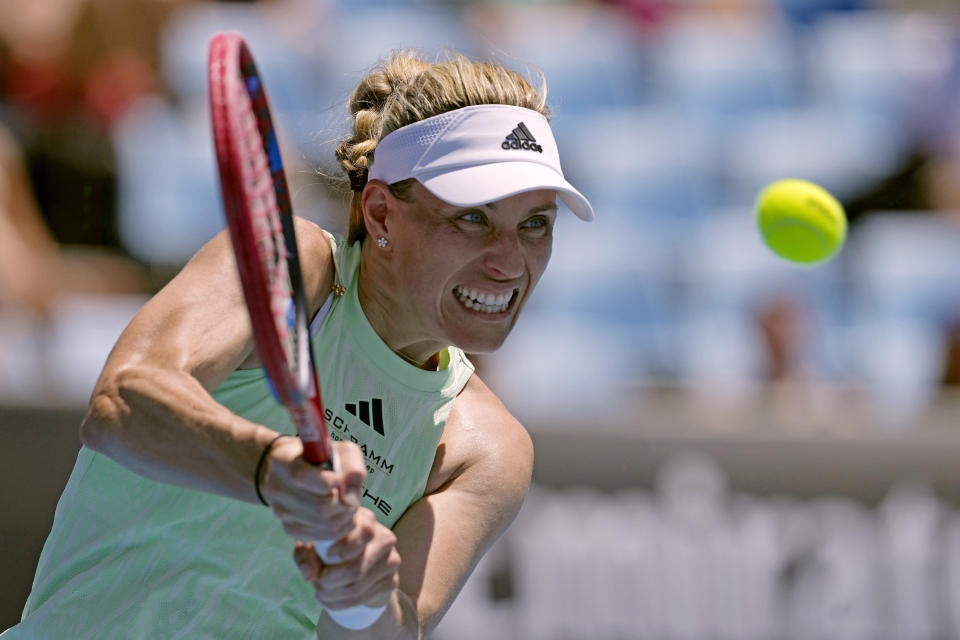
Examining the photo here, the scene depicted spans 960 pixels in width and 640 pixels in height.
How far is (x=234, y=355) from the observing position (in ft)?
7.95

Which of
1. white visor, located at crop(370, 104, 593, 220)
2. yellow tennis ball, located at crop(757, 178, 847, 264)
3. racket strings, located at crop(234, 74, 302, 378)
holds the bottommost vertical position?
yellow tennis ball, located at crop(757, 178, 847, 264)

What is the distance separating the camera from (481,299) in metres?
2.67

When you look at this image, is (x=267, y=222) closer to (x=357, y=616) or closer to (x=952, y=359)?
(x=357, y=616)

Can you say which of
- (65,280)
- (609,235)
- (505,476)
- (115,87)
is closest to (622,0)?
(609,235)

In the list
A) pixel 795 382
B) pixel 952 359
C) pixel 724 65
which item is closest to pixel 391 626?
pixel 795 382

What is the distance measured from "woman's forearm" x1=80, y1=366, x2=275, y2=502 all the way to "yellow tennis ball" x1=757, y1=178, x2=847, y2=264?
7.77ft

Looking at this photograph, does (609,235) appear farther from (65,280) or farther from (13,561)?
(13,561)

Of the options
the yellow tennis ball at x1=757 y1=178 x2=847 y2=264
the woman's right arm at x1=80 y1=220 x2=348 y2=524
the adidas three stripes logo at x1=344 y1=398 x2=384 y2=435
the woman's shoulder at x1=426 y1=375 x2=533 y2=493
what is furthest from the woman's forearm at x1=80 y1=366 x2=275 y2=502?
the yellow tennis ball at x1=757 y1=178 x2=847 y2=264

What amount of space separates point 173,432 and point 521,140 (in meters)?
0.93

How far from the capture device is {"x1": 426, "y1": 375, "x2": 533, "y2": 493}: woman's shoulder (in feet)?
9.31

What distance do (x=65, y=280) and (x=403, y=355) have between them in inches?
157

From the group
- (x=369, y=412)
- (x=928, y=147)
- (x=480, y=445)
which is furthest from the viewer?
(x=928, y=147)

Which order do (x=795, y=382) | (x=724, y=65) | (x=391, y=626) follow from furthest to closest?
(x=724, y=65), (x=795, y=382), (x=391, y=626)

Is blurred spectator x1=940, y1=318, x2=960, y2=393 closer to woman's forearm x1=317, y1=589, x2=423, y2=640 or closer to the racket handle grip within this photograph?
woman's forearm x1=317, y1=589, x2=423, y2=640
